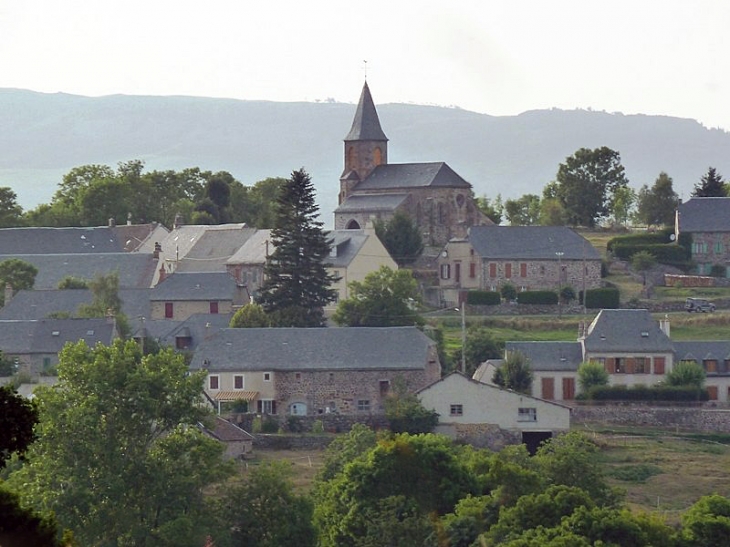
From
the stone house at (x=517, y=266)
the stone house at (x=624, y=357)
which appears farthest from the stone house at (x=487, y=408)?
the stone house at (x=517, y=266)

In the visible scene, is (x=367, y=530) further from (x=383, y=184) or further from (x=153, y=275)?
(x=383, y=184)

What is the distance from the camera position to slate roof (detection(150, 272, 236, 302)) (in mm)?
81125

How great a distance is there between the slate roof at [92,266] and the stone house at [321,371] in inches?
953

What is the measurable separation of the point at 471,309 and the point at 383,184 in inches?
775

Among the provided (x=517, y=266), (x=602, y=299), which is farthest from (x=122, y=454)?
(x=517, y=266)

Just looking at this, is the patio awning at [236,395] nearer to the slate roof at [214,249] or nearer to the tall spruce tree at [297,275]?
the tall spruce tree at [297,275]

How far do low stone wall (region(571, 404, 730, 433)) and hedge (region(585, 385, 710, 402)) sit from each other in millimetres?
729

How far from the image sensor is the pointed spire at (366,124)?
10269cm

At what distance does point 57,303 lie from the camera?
78.8 metres

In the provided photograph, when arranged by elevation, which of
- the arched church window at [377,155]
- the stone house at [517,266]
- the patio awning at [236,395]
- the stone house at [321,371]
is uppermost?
the arched church window at [377,155]

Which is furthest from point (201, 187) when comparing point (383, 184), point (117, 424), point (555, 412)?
point (117, 424)

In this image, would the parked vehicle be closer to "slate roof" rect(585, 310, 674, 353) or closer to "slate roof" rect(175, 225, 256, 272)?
"slate roof" rect(585, 310, 674, 353)

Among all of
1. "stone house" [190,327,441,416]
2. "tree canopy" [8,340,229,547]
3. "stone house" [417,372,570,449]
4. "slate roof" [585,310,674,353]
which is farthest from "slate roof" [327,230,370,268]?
"tree canopy" [8,340,229,547]

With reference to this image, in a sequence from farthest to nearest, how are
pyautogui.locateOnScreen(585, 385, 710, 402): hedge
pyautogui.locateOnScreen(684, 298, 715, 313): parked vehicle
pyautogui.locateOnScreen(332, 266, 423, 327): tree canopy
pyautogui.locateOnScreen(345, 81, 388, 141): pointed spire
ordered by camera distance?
pyautogui.locateOnScreen(345, 81, 388, 141): pointed spire < pyautogui.locateOnScreen(684, 298, 715, 313): parked vehicle < pyautogui.locateOnScreen(332, 266, 423, 327): tree canopy < pyautogui.locateOnScreen(585, 385, 710, 402): hedge
